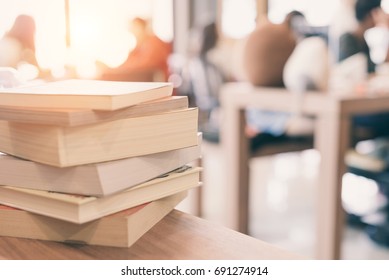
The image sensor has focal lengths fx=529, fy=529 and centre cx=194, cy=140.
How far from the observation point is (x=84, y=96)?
0.54m

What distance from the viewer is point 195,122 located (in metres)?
0.63

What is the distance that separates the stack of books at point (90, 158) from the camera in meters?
0.53

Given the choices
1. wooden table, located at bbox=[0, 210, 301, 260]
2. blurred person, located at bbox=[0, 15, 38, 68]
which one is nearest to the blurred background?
blurred person, located at bbox=[0, 15, 38, 68]

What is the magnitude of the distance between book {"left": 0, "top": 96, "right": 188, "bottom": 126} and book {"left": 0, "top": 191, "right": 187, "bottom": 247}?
11cm

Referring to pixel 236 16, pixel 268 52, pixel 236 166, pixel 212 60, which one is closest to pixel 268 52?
pixel 268 52

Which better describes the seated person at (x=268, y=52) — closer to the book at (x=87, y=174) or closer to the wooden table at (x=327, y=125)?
the wooden table at (x=327, y=125)

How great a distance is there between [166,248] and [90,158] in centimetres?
13

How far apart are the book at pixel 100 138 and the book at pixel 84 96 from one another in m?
0.02

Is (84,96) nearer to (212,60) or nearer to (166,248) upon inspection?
(166,248)

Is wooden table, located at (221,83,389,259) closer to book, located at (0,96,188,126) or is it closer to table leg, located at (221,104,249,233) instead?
table leg, located at (221,104,249,233)
